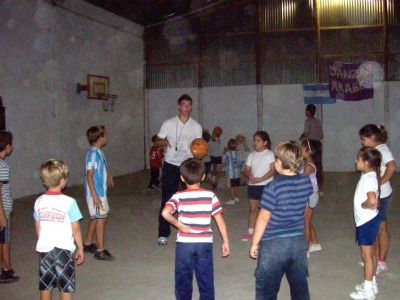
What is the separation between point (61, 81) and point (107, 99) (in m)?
2.73

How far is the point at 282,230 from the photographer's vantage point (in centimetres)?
412

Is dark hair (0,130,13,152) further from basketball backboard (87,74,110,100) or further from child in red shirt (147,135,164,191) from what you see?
basketball backboard (87,74,110,100)

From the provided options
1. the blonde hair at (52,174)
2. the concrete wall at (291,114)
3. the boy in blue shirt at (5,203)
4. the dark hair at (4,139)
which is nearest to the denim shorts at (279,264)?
the blonde hair at (52,174)

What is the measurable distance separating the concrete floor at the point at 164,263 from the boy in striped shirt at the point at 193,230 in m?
0.97

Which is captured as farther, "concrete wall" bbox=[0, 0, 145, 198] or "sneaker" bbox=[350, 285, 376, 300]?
"concrete wall" bbox=[0, 0, 145, 198]

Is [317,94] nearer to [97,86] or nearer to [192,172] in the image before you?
[97,86]

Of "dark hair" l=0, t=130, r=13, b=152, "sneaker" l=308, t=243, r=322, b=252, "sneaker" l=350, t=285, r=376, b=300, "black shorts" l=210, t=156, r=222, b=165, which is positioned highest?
"dark hair" l=0, t=130, r=13, b=152

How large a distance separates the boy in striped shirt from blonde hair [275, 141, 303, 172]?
26.8 inches

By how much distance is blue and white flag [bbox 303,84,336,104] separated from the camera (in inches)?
741

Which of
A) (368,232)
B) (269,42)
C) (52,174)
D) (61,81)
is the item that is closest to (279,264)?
(368,232)

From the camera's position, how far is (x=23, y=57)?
42.6 ft

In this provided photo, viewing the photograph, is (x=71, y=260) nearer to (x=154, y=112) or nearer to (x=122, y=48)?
(x=122, y=48)

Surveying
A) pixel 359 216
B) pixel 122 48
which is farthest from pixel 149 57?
pixel 359 216

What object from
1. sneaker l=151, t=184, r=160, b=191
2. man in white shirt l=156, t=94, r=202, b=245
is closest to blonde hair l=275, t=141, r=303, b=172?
A: man in white shirt l=156, t=94, r=202, b=245
